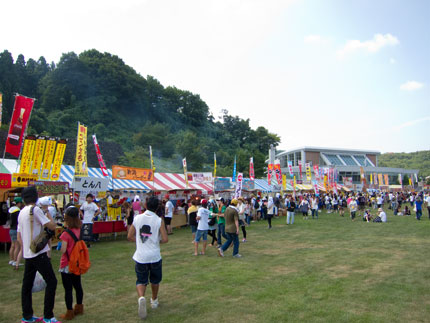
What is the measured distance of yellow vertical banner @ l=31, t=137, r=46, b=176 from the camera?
11.9m

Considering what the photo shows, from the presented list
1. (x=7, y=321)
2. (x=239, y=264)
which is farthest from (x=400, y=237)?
(x=7, y=321)

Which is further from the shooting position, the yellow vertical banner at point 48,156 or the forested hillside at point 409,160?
the forested hillside at point 409,160

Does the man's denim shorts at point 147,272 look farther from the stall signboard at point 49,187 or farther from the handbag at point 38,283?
the stall signboard at point 49,187

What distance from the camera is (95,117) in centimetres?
5625

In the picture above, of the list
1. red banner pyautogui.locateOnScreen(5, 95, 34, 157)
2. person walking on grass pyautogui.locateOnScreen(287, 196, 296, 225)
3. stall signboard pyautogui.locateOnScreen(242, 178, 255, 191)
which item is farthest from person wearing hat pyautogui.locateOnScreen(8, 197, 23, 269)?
stall signboard pyautogui.locateOnScreen(242, 178, 255, 191)

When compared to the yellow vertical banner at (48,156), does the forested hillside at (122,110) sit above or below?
above

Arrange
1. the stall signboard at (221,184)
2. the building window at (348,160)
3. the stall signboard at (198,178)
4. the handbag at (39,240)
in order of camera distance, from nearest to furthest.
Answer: the handbag at (39,240), the stall signboard at (198,178), the stall signboard at (221,184), the building window at (348,160)

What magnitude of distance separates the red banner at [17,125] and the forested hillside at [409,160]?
10824 centimetres

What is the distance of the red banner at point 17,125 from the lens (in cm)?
965

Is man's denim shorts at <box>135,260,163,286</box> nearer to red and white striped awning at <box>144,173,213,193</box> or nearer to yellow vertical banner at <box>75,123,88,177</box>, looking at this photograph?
yellow vertical banner at <box>75,123,88,177</box>

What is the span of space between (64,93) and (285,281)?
5956cm

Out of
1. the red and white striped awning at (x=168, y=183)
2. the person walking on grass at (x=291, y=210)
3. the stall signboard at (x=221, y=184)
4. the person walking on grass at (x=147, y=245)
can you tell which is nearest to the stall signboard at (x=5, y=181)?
the person walking on grass at (x=147, y=245)

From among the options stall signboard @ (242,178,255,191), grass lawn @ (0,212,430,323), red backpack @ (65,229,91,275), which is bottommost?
grass lawn @ (0,212,430,323)

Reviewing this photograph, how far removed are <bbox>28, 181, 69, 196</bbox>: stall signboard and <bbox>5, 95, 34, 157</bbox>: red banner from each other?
3.53 ft
